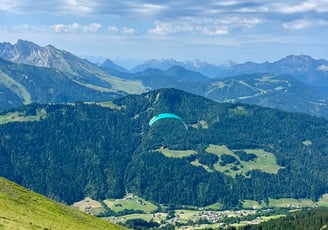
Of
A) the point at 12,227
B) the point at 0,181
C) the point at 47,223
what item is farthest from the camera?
the point at 0,181

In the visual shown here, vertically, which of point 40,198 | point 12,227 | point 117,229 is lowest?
point 117,229

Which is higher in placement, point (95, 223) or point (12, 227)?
point (12, 227)

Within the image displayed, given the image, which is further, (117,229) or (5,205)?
(117,229)

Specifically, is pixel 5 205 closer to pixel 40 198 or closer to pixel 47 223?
pixel 47 223

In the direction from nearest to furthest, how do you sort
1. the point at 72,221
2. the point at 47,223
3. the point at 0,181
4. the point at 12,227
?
the point at 12,227
the point at 47,223
the point at 72,221
the point at 0,181

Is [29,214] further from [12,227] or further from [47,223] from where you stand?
[12,227]

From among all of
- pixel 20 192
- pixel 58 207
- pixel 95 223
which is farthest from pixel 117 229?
pixel 20 192
